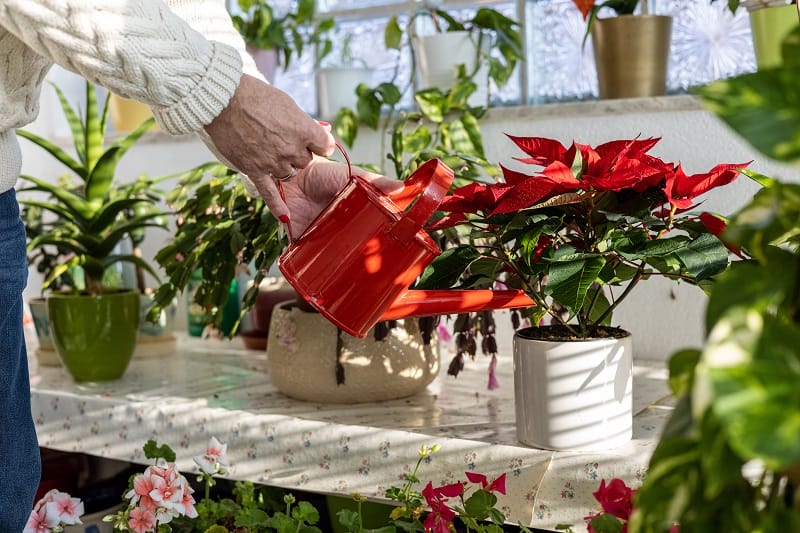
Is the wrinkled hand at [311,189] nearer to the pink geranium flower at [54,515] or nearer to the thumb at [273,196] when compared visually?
the thumb at [273,196]

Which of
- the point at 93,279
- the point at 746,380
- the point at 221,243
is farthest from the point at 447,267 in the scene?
the point at 93,279

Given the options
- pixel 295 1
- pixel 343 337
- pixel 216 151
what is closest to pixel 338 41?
pixel 295 1

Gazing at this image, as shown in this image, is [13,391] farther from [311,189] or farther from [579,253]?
[579,253]

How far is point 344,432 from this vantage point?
3.61 feet

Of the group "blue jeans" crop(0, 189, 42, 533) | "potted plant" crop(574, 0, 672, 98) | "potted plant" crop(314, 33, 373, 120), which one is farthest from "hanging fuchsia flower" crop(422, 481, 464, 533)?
"potted plant" crop(314, 33, 373, 120)

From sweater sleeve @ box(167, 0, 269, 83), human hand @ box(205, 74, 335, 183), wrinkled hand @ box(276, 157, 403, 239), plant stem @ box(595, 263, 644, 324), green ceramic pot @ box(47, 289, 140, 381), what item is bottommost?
green ceramic pot @ box(47, 289, 140, 381)

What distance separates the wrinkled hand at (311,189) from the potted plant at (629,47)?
2.19 ft

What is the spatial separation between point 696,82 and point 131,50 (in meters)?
1.08

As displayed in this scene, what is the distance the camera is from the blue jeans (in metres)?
0.89

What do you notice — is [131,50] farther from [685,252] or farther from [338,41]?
[338,41]

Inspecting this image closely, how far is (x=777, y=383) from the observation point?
0.29 meters

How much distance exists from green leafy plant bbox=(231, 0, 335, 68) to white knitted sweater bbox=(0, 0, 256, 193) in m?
1.05

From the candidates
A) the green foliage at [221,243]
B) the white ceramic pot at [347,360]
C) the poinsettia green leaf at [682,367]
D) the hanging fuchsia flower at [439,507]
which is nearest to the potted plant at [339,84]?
the green foliage at [221,243]

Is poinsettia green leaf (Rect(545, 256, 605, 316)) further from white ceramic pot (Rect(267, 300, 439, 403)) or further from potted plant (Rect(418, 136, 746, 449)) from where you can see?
white ceramic pot (Rect(267, 300, 439, 403))
